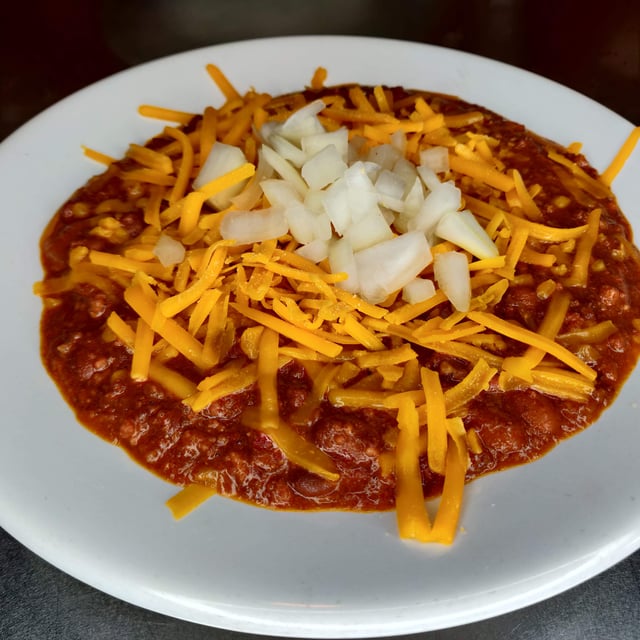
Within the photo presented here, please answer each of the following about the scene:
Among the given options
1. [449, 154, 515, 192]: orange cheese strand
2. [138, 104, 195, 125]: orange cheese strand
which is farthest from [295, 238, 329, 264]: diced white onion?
[138, 104, 195, 125]: orange cheese strand

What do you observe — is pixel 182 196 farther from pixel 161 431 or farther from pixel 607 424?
pixel 607 424

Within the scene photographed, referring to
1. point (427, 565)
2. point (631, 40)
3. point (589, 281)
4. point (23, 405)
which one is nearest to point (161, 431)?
point (23, 405)

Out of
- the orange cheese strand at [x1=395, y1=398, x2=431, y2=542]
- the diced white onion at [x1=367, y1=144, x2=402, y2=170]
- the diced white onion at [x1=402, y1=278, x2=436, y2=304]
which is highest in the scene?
the diced white onion at [x1=367, y1=144, x2=402, y2=170]

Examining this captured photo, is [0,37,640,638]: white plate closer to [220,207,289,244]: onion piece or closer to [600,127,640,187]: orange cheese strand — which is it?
[220,207,289,244]: onion piece

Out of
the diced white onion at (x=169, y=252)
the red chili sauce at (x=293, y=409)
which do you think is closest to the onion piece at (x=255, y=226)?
the diced white onion at (x=169, y=252)

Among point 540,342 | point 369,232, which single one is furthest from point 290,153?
point 540,342
